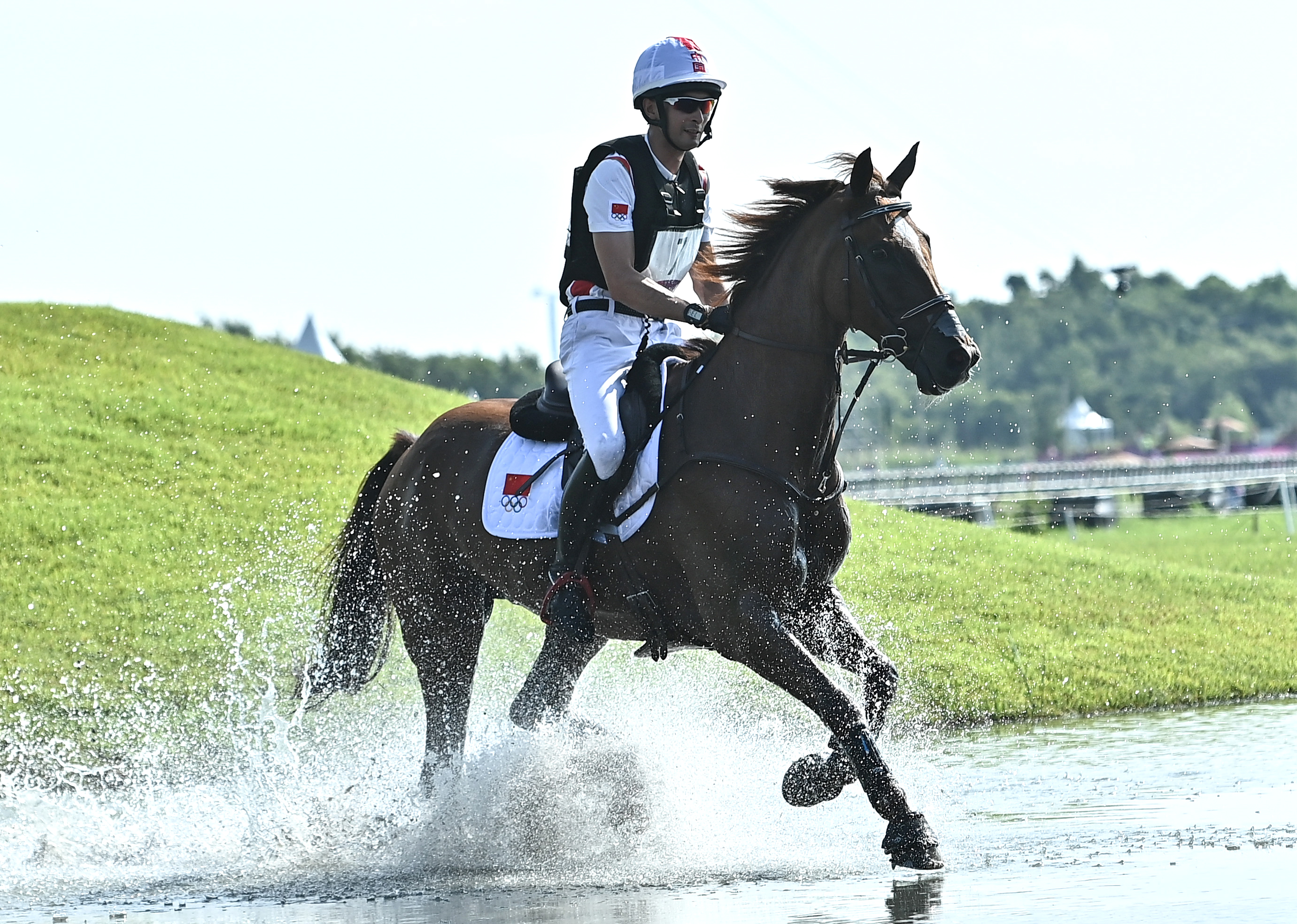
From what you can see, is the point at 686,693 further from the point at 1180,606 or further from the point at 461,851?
the point at 1180,606

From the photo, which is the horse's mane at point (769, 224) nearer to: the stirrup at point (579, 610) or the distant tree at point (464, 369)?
the stirrup at point (579, 610)

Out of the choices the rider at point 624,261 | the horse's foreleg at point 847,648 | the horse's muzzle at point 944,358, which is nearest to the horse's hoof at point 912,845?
the horse's foreleg at point 847,648

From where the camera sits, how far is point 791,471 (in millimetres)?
7355

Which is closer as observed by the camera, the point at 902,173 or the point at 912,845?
the point at 912,845

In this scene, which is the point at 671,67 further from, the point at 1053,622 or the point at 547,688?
the point at 1053,622

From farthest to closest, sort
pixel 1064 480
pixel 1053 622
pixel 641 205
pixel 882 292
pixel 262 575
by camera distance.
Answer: pixel 1064 480
pixel 262 575
pixel 1053 622
pixel 641 205
pixel 882 292

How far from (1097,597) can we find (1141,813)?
896cm

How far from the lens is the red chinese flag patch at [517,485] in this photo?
8.62 metres

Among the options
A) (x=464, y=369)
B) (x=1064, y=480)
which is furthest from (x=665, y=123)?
(x=464, y=369)

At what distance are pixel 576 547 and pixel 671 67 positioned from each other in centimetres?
231

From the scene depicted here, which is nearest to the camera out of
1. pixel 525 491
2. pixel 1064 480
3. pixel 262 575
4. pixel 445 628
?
pixel 525 491

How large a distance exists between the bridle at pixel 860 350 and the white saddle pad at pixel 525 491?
2.94 ft

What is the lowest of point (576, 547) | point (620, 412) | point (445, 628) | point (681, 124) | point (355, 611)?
point (445, 628)

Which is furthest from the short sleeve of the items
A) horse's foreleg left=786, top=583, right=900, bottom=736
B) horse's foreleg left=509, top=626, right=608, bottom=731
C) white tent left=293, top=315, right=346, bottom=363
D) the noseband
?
white tent left=293, top=315, right=346, bottom=363
